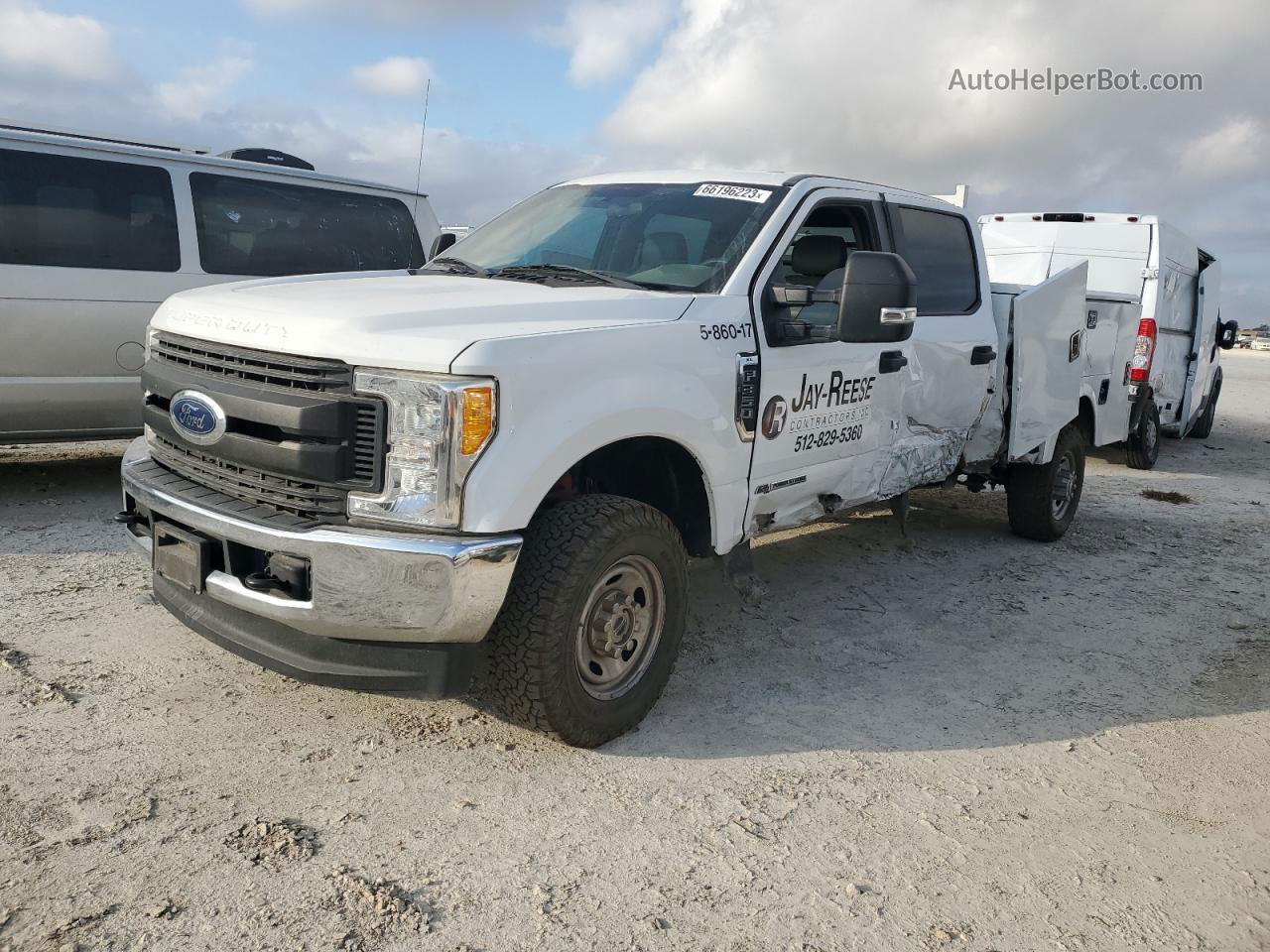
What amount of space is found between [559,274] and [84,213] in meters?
3.51

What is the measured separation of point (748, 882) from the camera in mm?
2699

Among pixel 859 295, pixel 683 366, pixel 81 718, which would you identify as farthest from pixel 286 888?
pixel 859 295

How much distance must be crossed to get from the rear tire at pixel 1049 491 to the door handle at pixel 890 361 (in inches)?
79.2

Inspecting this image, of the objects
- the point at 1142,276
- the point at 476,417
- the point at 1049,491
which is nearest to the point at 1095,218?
the point at 1142,276

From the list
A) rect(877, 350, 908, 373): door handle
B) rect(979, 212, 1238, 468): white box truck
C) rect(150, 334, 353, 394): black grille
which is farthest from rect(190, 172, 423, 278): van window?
rect(979, 212, 1238, 468): white box truck

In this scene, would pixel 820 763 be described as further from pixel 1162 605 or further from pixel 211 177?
pixel 211 177

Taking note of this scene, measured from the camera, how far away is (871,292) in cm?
370

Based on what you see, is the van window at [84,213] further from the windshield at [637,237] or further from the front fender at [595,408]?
the front fender at [595,408]

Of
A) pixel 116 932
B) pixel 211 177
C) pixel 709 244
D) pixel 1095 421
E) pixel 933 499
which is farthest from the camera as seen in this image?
pixel 933 499

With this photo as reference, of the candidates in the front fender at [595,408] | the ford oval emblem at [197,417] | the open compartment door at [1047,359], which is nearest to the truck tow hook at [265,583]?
the ford oval emblem at [197,417]

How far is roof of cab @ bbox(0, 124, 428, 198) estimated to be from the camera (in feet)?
18.7

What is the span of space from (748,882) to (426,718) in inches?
51.9

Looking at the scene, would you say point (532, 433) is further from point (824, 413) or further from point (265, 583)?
point (824, 413)

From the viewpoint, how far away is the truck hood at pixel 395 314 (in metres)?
2.90
